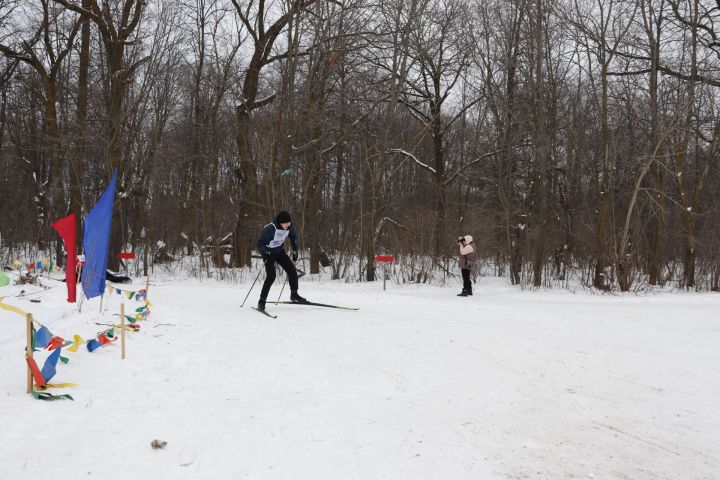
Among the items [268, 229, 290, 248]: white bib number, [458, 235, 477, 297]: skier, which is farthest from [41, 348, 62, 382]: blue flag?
[458, 235, 477, 297]: skier

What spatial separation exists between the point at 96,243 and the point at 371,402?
16.7 ft

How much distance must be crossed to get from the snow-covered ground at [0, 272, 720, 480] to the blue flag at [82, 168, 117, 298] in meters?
0.62

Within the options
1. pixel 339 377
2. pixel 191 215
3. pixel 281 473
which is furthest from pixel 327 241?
pixel 281 473

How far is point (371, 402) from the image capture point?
4.50 meters

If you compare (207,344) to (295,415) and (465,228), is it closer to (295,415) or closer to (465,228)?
(295,415)

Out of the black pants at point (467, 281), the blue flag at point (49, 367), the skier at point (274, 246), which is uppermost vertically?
the skier at point (274, 246)

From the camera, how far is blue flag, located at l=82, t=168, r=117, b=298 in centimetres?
752

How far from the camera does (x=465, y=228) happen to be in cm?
1883

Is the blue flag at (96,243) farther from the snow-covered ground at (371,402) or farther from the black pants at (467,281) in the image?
the black pants at (467,281)

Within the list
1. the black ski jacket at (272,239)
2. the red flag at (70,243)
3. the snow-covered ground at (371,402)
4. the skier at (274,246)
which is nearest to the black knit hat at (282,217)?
the skier at (274,246)

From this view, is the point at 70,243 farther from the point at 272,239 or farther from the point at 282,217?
the point at 282,217

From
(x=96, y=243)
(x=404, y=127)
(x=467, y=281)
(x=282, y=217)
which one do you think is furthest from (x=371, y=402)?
(x=404, y=127)

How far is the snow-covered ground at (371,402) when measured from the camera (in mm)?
3309

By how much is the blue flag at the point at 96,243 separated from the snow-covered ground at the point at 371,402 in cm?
62
